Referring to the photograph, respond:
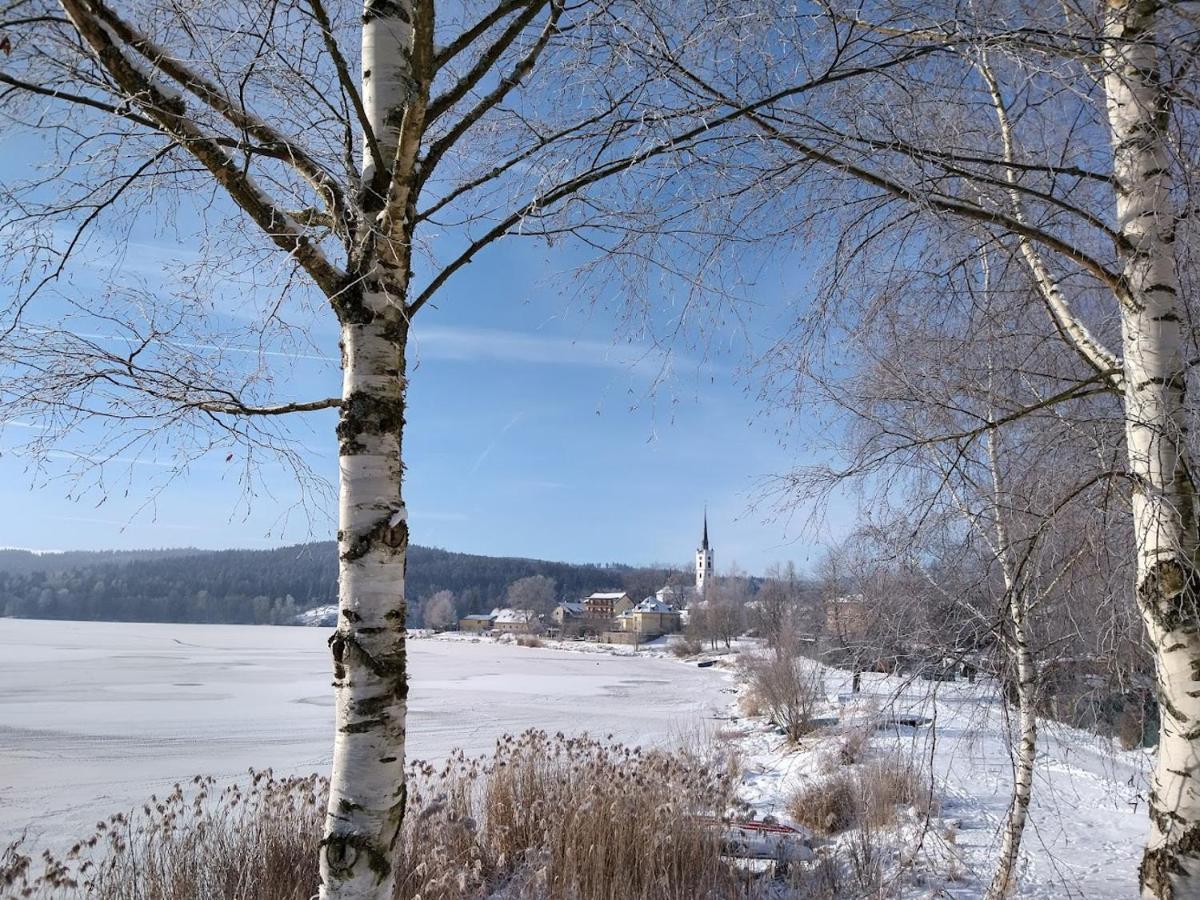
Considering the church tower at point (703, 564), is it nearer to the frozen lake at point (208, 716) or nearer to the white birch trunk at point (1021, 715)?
the frozen lake at point (208, 716)

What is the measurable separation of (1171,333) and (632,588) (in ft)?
374

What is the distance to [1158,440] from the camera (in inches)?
90.8

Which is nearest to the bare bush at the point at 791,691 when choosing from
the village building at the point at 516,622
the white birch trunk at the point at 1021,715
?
the white birch trunk at the point at 1021,715

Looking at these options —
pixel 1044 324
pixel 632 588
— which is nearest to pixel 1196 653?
pixel 1044 324

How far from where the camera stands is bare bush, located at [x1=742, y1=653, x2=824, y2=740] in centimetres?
1447

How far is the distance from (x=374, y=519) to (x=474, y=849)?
12.3ft

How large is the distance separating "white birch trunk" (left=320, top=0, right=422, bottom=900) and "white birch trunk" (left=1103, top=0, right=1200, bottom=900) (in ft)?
6.77

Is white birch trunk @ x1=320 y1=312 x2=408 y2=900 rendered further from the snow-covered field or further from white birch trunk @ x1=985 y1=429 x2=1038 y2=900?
white birch trunk @ x1=985 y1=429 x2=1038 y2=900

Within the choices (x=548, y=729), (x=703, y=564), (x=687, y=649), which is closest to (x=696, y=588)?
(x=703, y=564)

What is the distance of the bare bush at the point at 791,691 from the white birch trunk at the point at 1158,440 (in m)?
11.9

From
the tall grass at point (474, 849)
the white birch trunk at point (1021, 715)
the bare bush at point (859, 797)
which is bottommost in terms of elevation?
the bare bush at point (859, 797)

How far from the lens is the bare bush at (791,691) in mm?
14469

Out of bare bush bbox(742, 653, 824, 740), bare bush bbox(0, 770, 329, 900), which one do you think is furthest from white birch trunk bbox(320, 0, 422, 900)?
bare bush bbox(742, 653, 824, 740)

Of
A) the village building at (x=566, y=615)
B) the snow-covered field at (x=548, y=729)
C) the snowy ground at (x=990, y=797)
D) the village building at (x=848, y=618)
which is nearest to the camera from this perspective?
the snowy ground at (x=990, y=797)
